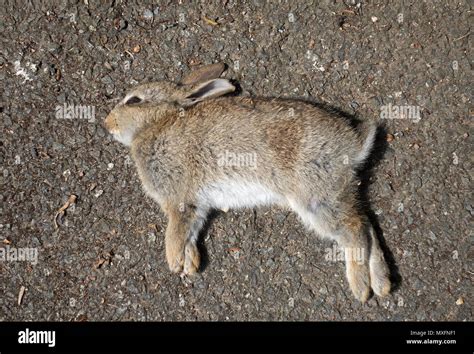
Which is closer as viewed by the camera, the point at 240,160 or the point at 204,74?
the point at 240,160

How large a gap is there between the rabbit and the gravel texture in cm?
26

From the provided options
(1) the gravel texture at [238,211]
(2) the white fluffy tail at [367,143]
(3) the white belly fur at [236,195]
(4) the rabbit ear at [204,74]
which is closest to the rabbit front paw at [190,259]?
(1) the gravel texture at [238,211]

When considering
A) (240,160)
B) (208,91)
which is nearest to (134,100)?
(208,91)

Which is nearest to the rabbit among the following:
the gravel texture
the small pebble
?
the gravel texture

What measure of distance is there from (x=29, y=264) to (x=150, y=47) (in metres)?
2.22

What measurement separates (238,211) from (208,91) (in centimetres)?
108

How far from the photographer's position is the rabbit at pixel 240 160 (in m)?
4.30

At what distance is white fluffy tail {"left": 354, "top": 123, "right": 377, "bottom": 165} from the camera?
450 cm

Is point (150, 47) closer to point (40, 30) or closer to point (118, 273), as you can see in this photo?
point (40, 30)

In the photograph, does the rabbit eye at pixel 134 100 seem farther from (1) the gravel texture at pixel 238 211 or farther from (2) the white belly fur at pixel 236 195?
(2) the white belly fur at pixel 236 195

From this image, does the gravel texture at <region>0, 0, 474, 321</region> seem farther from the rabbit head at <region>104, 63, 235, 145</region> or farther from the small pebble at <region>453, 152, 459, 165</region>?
the rabbit head at <region>104, 63, 235, 145</region>

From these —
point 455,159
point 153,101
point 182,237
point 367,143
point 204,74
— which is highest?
point 204,74

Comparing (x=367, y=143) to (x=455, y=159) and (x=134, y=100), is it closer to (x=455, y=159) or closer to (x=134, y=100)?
(x=455, y=159)

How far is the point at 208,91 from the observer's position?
4.72 meters
